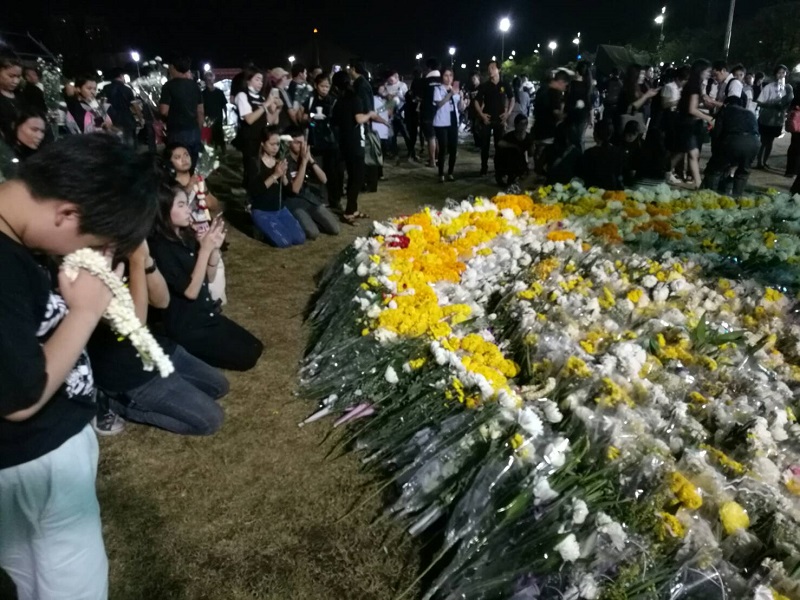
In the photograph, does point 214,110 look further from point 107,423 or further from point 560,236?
point 107,423

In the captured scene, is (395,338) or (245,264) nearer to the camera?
(395,338)

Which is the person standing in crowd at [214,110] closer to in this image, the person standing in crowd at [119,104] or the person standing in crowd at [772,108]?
the person standing in crowd at [119,104]

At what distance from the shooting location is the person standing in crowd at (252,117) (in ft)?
24.9

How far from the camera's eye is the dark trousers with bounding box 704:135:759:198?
7625mm

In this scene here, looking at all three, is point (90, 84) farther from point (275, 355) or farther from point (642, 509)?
point (642, 509)

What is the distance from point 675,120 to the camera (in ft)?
28.9

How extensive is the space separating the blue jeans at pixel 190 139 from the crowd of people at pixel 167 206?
1.0 inches

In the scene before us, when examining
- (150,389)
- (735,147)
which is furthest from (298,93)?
(150,389)

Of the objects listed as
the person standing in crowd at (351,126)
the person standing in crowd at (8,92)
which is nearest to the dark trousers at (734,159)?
the person standing in crowd at (351,126)

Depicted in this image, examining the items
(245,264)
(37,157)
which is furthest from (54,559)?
(245,264)

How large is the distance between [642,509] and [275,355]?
2.90 m

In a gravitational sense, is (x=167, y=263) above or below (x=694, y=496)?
above

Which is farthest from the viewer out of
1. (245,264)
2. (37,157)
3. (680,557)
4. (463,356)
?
(245,264)

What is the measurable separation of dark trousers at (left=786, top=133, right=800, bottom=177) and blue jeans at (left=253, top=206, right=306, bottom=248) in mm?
8197
